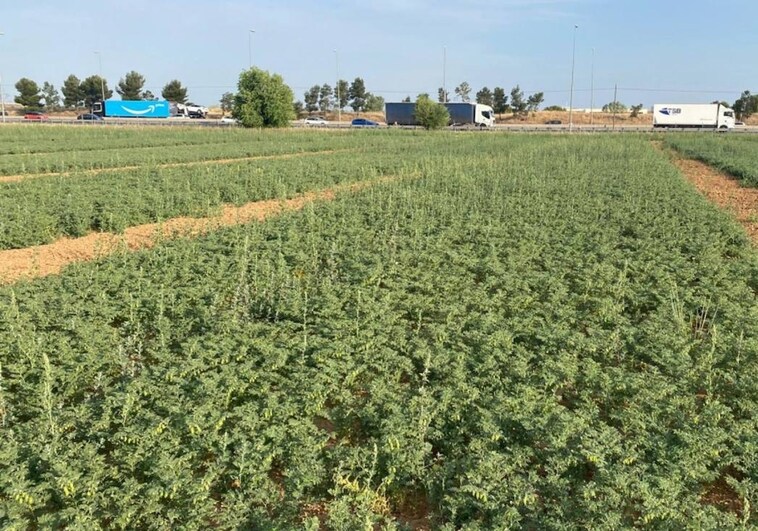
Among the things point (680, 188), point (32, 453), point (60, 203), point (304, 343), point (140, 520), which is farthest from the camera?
point (680, 188)

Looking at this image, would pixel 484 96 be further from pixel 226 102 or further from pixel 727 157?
pixel 727 157

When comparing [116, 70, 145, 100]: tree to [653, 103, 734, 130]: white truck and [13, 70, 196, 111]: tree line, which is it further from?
[653, 103, 734, 130]: white truck

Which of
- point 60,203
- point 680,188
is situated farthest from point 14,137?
point 680,188

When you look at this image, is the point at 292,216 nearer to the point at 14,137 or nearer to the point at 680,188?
the point at 680,188

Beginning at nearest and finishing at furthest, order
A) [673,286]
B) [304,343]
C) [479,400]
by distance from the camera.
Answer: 1. [479,400]
2. [304,343]
3. [673,286]

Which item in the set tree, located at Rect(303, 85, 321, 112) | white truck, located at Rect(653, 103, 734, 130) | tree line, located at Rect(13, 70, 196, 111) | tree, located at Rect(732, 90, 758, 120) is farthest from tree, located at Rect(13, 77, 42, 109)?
tree, located at Rect(732, 90, 758, 120)

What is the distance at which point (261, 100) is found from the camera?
50.8m

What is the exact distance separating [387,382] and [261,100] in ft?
162

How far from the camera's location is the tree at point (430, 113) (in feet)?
185

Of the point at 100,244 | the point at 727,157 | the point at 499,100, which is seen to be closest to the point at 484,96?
the point at 499,100

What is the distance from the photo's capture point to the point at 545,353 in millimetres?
5754

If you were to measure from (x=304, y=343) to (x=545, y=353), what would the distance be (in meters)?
2.36

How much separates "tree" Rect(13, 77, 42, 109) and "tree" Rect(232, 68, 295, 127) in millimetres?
50568

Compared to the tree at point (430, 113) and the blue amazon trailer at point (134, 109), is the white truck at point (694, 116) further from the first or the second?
the blue amazon trailer at point (134, 109)
